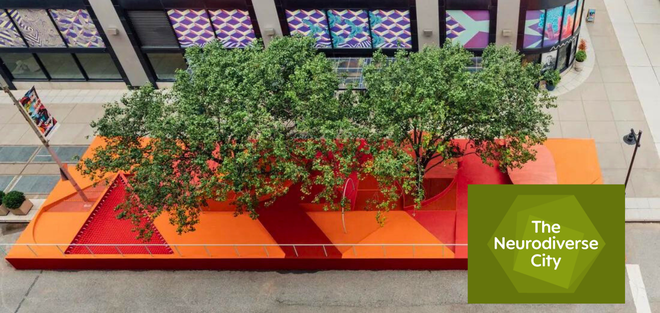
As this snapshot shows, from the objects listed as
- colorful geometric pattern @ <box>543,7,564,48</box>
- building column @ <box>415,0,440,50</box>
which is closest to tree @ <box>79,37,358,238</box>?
building column @ <box>415,0,440,50</box>

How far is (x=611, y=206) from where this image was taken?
1722cm

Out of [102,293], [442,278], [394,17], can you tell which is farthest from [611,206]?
[102,293]

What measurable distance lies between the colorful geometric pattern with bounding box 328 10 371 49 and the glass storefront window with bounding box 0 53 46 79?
18.2 metres

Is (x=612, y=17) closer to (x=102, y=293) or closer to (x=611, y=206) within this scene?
(x=611, y=206)

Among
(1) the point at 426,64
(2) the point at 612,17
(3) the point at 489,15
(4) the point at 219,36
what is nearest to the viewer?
(1) the point at 426,64

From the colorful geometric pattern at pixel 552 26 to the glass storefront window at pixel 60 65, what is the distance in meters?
26.2

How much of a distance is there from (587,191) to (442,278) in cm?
622

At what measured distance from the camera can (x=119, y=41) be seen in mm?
29250

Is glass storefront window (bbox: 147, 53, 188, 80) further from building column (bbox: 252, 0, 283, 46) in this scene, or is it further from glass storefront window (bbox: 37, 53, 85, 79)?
building column (bbox: 252, 0, 283, 46)

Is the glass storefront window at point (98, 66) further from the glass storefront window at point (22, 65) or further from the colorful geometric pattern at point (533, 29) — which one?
the colorful geometric pattern at point (533, 29)

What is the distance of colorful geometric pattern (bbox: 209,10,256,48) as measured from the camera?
27.5 meters

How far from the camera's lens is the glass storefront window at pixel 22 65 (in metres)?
31.3

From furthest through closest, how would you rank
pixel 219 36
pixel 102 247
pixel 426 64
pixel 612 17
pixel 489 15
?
pixel 612 17
pixel 219 36
pixel 489 15
pixel 102 247
pixel 426 64

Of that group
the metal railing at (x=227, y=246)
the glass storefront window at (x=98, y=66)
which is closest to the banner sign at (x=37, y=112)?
the metal railing at (x=227, y=246)
